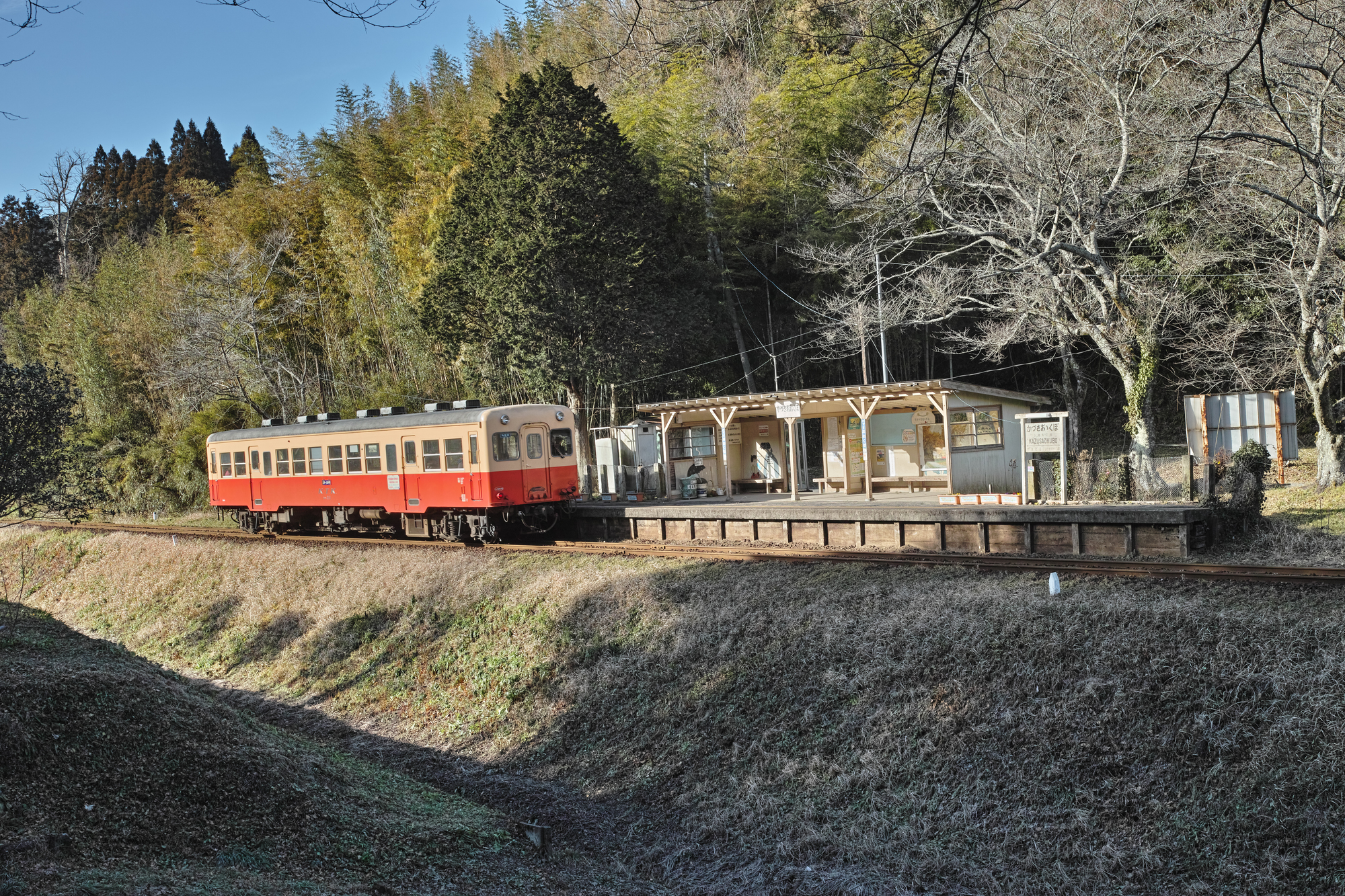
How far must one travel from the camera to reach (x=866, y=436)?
15.7 meters

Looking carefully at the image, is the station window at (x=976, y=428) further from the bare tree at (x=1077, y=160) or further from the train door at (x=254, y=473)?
the train door at (x=254, y=473)

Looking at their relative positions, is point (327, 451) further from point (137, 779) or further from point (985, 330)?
point (985, 330)

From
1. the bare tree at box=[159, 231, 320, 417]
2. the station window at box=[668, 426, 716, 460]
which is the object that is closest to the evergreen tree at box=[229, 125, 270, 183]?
the bare tree at box=[159, 231, 320, 417]

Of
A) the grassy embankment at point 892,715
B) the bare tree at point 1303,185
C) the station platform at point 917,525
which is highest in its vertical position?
the bare tree at point 1303,185

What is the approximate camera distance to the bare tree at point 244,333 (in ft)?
87.9

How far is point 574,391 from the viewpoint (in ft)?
71.1

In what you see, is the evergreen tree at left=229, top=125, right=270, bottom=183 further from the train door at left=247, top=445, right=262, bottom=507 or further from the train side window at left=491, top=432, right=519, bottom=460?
the train side window at left=491, top=432, right=519, bottom=460

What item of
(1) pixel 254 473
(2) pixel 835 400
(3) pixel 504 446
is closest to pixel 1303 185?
(2) pixel 835 400

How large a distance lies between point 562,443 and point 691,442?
169 inches

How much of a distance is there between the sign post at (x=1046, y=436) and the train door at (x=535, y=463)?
807cm

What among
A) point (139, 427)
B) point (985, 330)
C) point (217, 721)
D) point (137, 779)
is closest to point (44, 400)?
point (217, 721)

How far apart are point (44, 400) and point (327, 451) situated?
6.74m

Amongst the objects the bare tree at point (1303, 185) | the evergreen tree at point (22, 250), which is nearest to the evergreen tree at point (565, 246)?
the bare tree at point (1303, 185)

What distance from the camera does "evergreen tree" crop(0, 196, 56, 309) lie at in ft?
150
